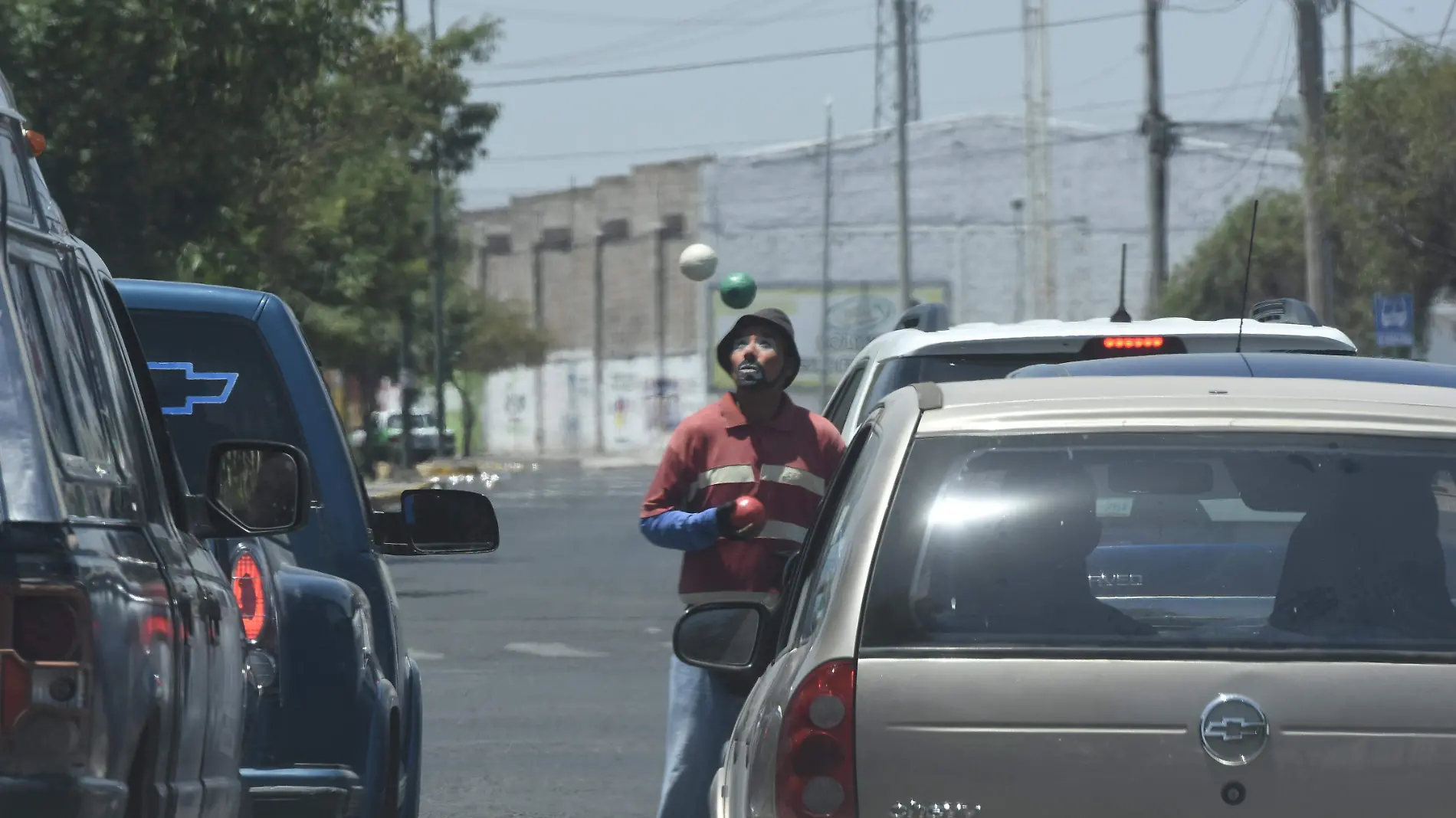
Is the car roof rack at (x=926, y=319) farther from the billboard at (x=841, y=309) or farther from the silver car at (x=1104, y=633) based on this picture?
the billboard at (x=841, y=309)

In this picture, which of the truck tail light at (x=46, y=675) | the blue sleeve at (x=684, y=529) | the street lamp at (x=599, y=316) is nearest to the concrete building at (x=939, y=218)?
the street lamp at (x=599, y=316)

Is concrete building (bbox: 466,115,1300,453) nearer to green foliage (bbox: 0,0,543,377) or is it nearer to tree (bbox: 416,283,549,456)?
tree (bbox: 416,283,549,456)

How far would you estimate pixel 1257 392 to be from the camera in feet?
14.4

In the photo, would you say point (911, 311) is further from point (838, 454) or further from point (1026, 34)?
point (1026, 34)

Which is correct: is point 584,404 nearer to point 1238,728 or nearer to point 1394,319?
point 1394,319

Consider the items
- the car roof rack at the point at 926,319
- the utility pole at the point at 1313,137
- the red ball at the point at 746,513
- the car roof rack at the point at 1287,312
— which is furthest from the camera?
the utility pole at the point at 1313,137

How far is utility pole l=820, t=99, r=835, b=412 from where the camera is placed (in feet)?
225

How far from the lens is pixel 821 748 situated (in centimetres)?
403

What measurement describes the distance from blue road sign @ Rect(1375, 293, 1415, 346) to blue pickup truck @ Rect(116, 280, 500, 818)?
69.3ft

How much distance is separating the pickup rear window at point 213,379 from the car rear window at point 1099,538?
276 cm

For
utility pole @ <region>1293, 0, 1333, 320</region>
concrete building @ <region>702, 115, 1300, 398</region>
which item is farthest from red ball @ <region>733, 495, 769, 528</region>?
concrete building @ <region>702, 115, 1300, 398</region>

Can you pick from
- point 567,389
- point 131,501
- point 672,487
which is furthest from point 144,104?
point 567,389

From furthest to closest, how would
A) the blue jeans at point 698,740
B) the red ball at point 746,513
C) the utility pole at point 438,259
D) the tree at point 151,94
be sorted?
1. the utility pole at point 438,259
2. the tree at point 151,94
3. the blue jeans at point 698,740
4. the red ball at point 746,513

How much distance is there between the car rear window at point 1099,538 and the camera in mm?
4066
